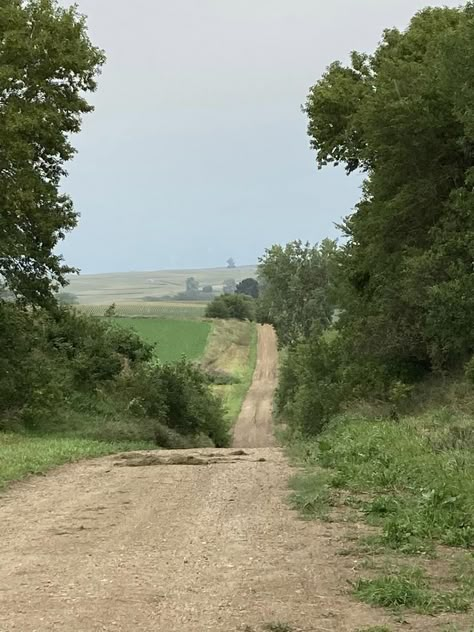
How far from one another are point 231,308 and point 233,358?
101 feet

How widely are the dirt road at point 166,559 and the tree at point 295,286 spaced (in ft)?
194

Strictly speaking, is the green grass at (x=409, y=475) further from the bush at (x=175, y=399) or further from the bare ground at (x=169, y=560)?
the bush at (x=175, y=399)

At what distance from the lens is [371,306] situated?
92.8ft

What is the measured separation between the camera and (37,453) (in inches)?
617

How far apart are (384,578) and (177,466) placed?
878 centimetres

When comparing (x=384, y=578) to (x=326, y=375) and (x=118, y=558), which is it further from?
(x=326, y=375)

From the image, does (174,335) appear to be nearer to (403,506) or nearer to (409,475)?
(409,475)

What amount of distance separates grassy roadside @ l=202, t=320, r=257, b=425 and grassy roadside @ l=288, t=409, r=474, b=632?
43.2 meters

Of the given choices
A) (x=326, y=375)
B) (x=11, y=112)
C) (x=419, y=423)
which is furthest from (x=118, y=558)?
(x=326, y=375)

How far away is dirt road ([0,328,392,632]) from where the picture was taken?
5.26 metres

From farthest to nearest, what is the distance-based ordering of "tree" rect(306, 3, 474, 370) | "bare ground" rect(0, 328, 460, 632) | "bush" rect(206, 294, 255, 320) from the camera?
"bush" rect(206, 294, 255, 320), "tree" rect(306, 3, 474, 370), "bare ground" rect(0, 328, 460, 632)

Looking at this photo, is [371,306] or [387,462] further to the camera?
[371,306]

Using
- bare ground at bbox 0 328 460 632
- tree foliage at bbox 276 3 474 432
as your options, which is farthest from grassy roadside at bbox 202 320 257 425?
bare ground at bbox 0 328 460 632

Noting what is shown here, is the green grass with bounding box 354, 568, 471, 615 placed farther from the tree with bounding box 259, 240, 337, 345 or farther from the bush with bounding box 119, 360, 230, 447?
the tree with bounding box 259, 240, 337, 345
